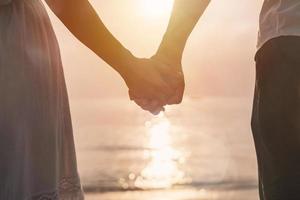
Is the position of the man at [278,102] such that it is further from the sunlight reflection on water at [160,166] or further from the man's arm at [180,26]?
the sunlight reflection on water at [160,166]

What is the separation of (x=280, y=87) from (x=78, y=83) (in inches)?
793

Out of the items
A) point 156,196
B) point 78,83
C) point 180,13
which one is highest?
point 78,83

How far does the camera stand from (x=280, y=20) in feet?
7.93

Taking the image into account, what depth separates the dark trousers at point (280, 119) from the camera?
2.35m

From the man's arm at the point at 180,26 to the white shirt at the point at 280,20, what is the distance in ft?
1.09

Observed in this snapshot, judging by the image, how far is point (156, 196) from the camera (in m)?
7.14

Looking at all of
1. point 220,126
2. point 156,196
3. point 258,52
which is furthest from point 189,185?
point 220,126

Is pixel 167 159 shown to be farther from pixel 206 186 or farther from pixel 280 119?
pixel 280 119

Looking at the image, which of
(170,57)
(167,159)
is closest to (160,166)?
(167,159)

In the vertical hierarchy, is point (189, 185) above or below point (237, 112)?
below

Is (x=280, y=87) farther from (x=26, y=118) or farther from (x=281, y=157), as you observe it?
(x=26, y=118)

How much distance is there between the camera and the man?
2.36m

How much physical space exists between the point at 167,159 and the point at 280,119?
7117 mm

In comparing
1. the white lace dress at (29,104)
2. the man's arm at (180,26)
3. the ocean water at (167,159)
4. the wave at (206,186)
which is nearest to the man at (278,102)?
the man's arm at (180,26)
